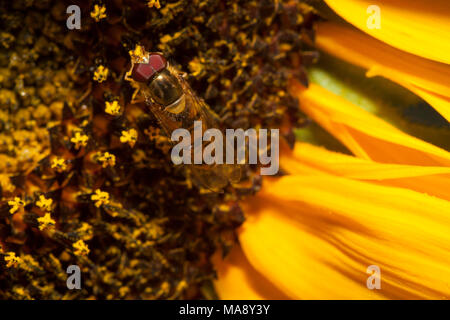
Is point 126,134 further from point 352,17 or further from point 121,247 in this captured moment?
point 352,17

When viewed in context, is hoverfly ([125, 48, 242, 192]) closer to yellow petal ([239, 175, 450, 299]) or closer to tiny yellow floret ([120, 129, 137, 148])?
tiny yellow floret ([120, 129, 137, 148])

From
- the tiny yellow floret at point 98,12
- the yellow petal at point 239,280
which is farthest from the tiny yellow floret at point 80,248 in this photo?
the tiny yellow floret at point 98,12

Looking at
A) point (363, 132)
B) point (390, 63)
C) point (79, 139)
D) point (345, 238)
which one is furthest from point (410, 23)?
point (79, 139)

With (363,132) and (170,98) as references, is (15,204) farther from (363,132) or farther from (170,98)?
(363,132)

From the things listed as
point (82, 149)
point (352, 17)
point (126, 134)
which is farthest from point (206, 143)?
point (352, 17)

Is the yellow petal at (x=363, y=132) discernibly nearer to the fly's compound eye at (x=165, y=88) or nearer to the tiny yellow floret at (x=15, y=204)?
the fly's compound eye at (x=165, y=88)
